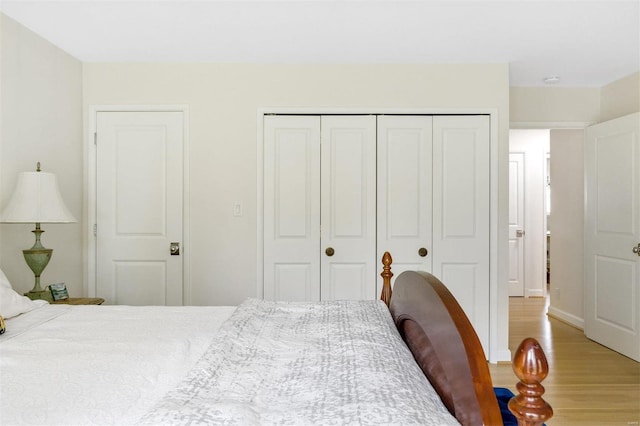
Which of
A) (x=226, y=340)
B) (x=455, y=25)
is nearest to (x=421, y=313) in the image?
(x=226, y=340)

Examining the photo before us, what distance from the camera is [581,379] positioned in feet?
10.4

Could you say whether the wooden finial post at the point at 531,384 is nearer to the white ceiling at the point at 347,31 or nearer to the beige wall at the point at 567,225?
the white ceiling at the point at 347,31

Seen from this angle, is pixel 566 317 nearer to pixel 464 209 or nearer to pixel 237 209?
pixel 464 209

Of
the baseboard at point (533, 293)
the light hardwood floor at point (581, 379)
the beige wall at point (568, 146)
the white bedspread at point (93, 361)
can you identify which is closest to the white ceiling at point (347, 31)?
the beige wall at point (568, 146)

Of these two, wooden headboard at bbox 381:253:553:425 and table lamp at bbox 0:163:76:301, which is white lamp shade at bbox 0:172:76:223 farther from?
wooden headboard at bbox 381:253:553:425

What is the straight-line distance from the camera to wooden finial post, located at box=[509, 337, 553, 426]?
0.78 metres

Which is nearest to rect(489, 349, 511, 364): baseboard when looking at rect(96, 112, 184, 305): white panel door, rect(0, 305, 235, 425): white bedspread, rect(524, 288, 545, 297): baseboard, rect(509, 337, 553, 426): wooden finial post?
rect(0, 305, 235, 425): white bedspread

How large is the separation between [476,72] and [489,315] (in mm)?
1964

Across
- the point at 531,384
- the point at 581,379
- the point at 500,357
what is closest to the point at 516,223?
the point at 500,357

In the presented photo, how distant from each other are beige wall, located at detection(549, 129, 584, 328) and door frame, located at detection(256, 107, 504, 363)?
1632 mm

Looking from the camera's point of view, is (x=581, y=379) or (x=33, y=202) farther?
(x=581, y=379)

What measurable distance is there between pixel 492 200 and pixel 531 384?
9.60ft

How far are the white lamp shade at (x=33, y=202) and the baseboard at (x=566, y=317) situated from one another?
4820 mm

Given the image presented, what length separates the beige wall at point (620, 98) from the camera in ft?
12.4
